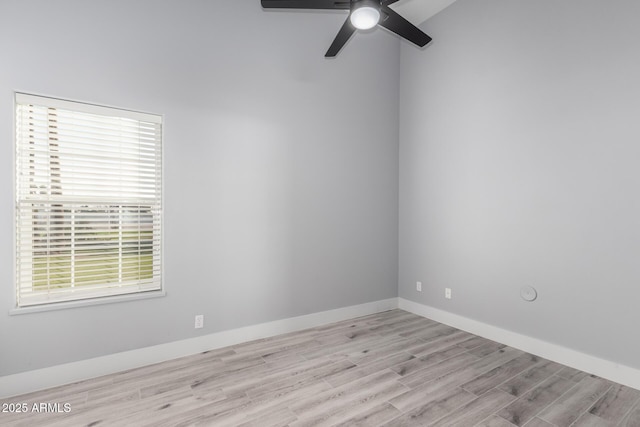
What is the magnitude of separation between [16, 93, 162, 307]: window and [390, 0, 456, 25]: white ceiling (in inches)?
112

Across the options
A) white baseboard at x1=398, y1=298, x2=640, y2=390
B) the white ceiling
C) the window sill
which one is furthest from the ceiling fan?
white baseboard at x1=398, y1=298, x2=640, y2=390

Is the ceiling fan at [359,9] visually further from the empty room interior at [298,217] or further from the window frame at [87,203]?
the window frame at [87,203]

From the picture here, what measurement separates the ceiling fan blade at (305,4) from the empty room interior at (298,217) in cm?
2

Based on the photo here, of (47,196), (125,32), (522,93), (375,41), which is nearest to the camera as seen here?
(47,196)

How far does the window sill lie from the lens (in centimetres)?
221

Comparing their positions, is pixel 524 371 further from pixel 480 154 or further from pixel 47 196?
pixel 47 196

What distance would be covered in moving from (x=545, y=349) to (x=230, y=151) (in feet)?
10.5

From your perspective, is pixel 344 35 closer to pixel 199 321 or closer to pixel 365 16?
pixel 365 16

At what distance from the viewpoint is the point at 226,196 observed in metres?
2.97

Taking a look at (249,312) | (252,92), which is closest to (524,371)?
(249,312)

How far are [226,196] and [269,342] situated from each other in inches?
55.6

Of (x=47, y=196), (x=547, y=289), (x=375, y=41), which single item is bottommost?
(x=547, y=289)

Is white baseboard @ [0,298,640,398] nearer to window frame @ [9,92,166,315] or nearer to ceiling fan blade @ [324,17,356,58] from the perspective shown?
window frame @ [9,92,166,315]

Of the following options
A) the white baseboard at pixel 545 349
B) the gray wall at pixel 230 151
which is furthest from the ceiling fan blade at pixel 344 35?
the white baseboard at pixel 545 349
